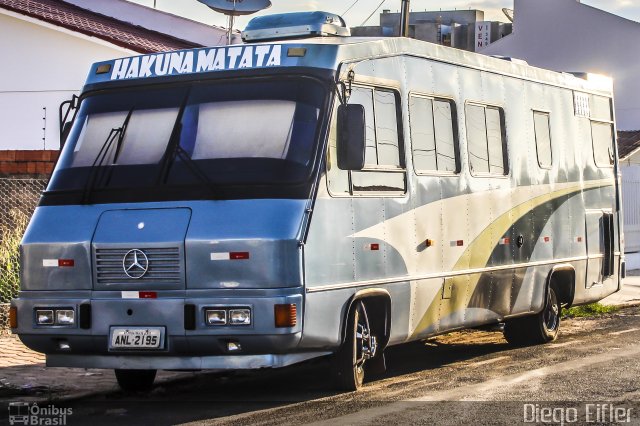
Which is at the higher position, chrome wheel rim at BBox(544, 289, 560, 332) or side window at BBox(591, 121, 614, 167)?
side window at BBox(591, 121, 614, 167)

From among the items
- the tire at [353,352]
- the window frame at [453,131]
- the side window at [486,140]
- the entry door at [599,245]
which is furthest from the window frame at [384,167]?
the entry door at [599,245]

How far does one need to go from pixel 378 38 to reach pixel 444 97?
1.34 m

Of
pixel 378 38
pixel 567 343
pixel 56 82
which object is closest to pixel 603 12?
pixel 56 82

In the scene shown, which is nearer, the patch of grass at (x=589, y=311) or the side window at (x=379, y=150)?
the side window at (x=379, y=150)

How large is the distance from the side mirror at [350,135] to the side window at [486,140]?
2844 mm

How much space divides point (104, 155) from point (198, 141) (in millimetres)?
870

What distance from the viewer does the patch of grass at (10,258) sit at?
54.1 feet

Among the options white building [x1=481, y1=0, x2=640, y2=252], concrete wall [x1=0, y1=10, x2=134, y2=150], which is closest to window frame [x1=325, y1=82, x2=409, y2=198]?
concrete wall [x1=0, y1=10, x2=134, y2=150]

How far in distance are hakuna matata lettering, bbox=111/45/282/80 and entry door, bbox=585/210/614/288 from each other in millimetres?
6760

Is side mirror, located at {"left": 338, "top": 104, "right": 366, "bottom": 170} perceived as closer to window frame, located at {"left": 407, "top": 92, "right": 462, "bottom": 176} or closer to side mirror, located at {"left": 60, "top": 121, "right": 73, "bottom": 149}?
window frame, located at {"left": 407, "top": 92, "right": 462, "bottom": 176}

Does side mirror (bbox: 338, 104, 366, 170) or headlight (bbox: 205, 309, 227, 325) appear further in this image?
side mirror (bbox: 338, 104, 366, 170)

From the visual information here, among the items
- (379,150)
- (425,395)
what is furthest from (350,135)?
(425,395)

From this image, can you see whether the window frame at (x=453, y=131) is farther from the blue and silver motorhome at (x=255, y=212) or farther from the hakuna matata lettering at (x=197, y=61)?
the hakuna matata lettering at (x=197, y=61)

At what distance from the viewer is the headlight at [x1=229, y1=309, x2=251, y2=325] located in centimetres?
1062
